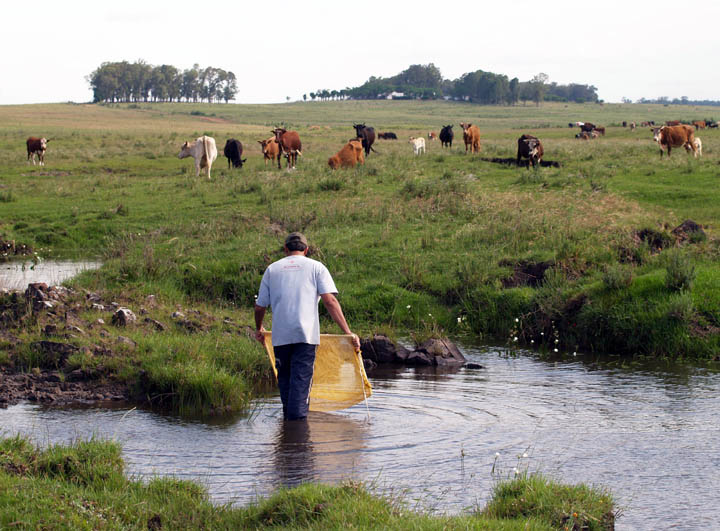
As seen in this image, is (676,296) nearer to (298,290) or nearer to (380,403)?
(380,403)

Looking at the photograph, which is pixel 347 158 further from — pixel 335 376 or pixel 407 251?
pixel 335 376

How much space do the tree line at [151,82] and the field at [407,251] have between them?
13428cm

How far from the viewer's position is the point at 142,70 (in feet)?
519

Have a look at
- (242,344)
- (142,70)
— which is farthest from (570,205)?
(142,70)

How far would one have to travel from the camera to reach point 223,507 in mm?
5809

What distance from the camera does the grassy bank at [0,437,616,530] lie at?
5211 millimetres

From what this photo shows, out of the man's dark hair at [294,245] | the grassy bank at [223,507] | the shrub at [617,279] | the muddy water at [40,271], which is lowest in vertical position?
the muddy water at [40,271]

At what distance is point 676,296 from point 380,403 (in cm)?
502

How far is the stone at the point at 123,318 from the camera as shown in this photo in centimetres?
1127

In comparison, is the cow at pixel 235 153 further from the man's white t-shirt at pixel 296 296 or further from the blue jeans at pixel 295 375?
the man's white t-shirt at pixel 296 296

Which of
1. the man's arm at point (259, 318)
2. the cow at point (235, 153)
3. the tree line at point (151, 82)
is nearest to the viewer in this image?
the man's arm at point (259, 318)

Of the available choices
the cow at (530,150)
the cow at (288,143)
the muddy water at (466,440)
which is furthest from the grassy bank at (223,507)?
the cow at (288,143)

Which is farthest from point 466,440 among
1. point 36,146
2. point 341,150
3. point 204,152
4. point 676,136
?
point 36,146

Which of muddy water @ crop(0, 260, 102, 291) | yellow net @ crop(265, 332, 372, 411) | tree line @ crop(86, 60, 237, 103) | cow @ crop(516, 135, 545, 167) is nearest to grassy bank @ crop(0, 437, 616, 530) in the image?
yellow net @ crop(265, 332, 372, 411)
